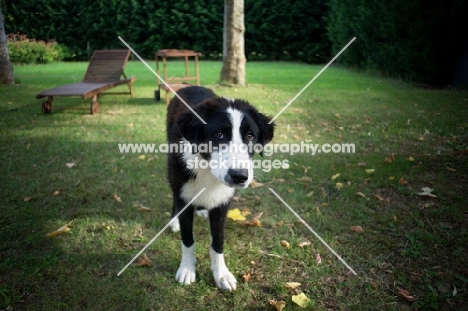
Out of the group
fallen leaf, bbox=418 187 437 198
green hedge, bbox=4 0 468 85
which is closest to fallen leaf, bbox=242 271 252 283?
fallen leaf, bbox=418 187 437 198

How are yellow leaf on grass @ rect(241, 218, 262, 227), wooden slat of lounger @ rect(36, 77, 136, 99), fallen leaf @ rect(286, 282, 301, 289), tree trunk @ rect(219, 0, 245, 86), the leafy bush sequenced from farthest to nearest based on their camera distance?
the leafy bush < tree trunk @ rect(219, 0, 245, 86) < wooden slat of lounger @ rect(36, 77, 136, 99) < yellow leaf on grass @ rect(241, 218, 262, 227) < fallen leaf @ rect(286, 282, 301, 289)

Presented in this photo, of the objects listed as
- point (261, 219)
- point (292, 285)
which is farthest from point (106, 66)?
point (292, 285)

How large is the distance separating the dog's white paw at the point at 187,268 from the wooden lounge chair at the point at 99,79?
5.59m

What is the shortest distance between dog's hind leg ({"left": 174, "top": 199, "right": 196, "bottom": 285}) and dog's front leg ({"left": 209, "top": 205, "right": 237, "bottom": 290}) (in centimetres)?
17

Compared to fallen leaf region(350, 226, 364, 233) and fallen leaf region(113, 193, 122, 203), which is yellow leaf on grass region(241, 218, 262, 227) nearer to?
fallen leaf region(350, 226, 364, 233)

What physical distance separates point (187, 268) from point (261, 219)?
1115 mm

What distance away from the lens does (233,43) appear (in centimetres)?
1031

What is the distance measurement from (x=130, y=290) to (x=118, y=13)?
65.7ft

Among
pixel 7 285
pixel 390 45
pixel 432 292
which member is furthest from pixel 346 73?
pixel 7 285

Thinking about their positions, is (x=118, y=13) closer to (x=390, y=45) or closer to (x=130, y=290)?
(x=390, y=45)

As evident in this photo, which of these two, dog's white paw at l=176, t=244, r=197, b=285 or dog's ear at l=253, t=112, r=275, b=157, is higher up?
dog's ear at l=253, t=112, r=275, b=157

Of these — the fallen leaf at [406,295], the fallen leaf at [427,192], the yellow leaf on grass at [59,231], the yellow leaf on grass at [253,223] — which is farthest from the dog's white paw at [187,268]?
the fallen leaf at [427,192]

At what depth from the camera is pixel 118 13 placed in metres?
19.3

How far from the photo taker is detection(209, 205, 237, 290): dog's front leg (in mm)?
2625
